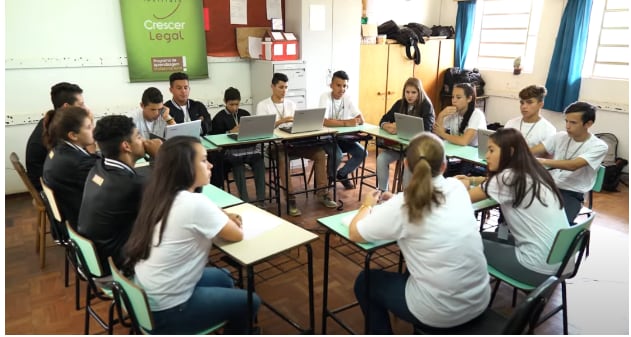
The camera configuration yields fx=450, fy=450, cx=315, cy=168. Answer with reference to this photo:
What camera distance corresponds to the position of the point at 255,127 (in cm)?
365

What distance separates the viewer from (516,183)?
6.54 feet

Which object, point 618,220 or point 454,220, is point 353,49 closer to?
point 618,220

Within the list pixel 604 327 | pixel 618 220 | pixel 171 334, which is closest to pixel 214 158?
pixel 171 334

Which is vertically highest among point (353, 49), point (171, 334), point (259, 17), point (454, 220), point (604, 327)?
point (259, 17)

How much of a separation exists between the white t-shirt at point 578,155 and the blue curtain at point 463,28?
396 cm

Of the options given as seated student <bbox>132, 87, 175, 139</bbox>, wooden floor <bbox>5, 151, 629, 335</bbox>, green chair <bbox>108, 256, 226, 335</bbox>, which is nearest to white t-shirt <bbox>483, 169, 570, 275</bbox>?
wooden floor <bbox>5, 151, 629, 335</bbox>

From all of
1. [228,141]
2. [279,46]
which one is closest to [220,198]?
[228,141]

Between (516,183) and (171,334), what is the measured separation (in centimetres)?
156

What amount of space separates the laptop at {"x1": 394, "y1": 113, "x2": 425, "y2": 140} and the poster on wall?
2.44m

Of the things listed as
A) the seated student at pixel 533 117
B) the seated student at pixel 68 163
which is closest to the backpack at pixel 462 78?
the seated student at pixel 533 117

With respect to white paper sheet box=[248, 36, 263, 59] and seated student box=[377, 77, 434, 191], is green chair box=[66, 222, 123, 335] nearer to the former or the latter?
seated student box=[377, 77, 434, 191]

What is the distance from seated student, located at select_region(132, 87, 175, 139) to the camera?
3461 mm

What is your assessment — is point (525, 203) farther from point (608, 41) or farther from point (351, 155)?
point (608, 41)

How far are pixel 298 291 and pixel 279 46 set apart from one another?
10.00ft
